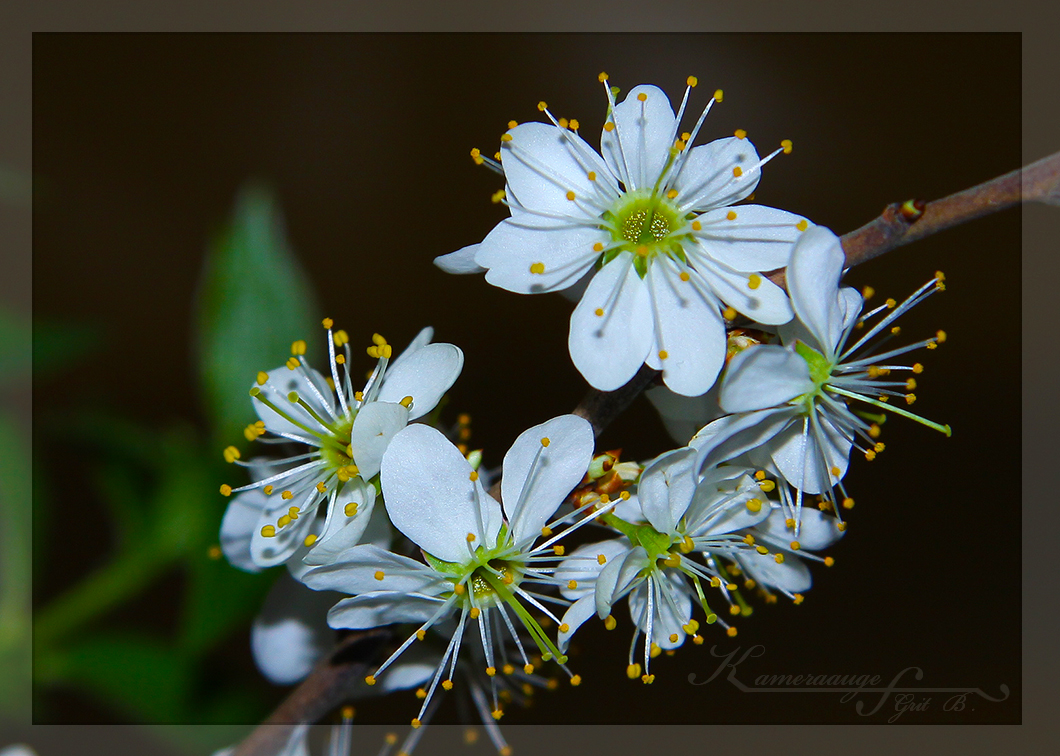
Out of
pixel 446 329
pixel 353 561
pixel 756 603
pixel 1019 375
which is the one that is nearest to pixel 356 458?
pixel 353 561

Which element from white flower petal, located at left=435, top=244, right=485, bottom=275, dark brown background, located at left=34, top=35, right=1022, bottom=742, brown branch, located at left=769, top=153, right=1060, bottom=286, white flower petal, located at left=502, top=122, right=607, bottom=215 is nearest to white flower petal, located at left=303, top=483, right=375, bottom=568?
white flower petal, located at left=435, top=244, right=485, bottom=275

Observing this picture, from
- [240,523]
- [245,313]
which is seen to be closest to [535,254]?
[240,523]

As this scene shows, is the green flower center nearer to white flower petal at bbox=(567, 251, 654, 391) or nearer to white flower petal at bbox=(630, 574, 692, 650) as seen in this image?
white flower petal at bbox=(567, 251, 654, 391)

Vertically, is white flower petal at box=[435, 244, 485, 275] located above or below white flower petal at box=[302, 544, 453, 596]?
above

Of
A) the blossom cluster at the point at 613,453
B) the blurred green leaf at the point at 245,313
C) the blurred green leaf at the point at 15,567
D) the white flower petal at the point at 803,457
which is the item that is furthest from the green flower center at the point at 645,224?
the blurred green leaf at the point at 15,567

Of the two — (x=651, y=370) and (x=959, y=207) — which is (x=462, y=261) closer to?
(x=651, y=370)

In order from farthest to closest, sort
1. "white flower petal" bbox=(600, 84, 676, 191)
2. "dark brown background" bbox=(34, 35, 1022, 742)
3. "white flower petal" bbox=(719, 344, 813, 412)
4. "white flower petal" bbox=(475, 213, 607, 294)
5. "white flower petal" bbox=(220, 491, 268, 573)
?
"dark brown background" bbox=(34, 35, 1022, 742) < "white flower petal" bbox=(220, 491, 268, 573) < "white flower petal" bbox=(600, 84, 676, 191) < "white flower petal" bbox=(475, 213, 607, 294) < "white flower petal" bbox=(719, 344, 813, 412)
